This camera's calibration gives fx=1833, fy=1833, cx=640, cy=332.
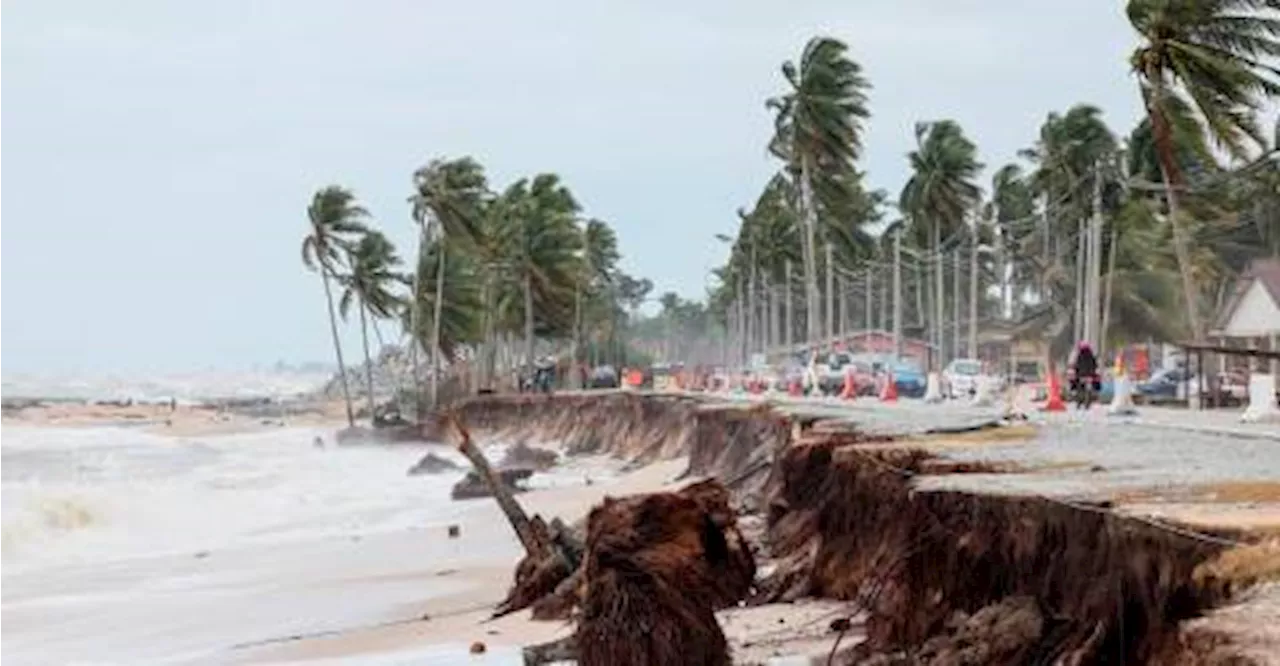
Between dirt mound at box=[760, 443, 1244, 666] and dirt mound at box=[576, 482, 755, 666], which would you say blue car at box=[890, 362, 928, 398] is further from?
dirt mound at box=[576, 482, 755, 666]

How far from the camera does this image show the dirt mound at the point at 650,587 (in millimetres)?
10992

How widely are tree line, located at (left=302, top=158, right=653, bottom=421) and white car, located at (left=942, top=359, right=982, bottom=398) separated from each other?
40.0m

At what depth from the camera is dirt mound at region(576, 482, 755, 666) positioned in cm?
1099

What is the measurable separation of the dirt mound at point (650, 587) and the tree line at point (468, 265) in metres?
75.7

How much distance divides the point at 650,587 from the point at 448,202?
253ft

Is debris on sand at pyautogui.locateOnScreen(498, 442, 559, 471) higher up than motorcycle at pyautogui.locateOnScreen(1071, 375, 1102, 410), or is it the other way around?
motorcycle at pyautogui.locateOnScreen(1071, 375, 1102, 410)

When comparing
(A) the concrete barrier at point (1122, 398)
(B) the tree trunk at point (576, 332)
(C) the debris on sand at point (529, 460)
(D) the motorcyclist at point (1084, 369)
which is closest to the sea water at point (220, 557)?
(C) the debris on sand at point (529, 460)

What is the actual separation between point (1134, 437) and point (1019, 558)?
10391 mm

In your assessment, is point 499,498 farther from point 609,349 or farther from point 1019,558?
point 609,349

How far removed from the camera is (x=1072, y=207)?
75.3 meters

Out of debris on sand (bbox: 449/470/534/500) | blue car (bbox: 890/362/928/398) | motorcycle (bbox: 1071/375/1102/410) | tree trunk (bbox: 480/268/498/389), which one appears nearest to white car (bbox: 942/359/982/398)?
blue car (bbox: 890/362/928/398)

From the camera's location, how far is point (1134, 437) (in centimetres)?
1934

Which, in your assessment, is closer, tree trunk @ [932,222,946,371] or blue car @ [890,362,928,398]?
blue car @ [890,362,928,398]

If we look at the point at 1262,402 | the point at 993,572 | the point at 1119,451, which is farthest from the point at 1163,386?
the point at 993,572
